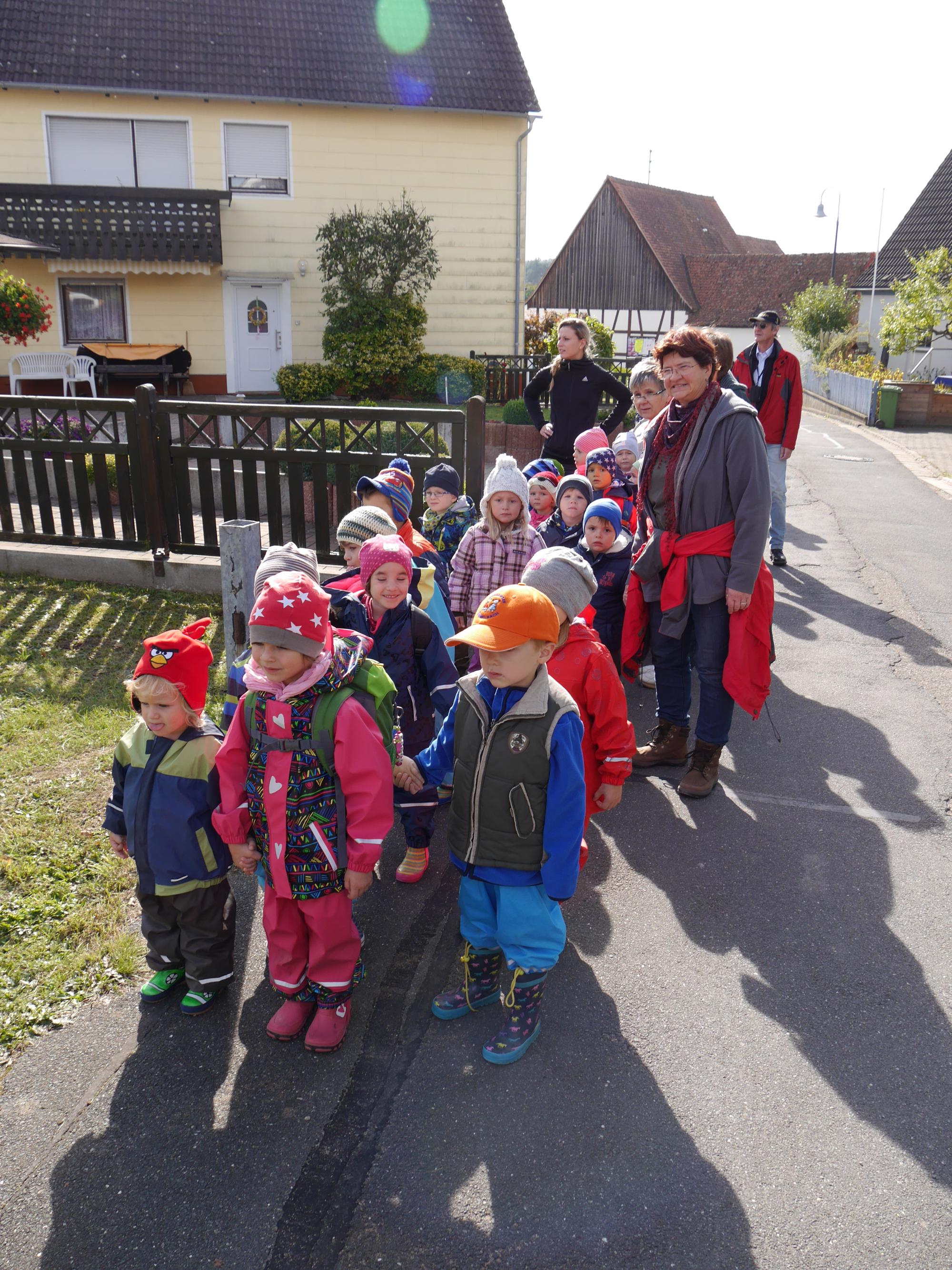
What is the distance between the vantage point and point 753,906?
148 inches

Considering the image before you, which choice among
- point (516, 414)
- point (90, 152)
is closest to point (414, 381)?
point (516, 414)

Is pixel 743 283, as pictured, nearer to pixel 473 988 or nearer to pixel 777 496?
pixel 777 496

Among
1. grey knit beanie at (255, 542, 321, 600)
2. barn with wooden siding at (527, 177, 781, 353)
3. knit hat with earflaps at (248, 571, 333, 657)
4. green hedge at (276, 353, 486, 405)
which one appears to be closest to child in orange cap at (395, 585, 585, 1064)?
knit hat with earflaps at (248, 571, 333, 657)

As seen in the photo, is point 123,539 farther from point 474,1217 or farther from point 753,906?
point 474,1217

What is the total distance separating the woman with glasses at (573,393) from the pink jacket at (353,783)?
430 cm

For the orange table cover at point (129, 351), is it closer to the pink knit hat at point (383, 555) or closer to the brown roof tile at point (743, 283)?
the pink knit hat at point (383, 555)

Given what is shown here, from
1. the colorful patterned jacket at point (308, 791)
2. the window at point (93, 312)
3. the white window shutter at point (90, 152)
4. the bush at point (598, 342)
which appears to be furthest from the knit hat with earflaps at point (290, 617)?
the white window shutter at point (90, 152)

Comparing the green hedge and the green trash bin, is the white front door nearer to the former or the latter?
the green hedge

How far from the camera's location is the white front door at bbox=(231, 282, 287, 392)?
18547mm

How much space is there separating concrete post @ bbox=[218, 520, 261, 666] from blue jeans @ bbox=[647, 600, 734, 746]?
209 centimetres

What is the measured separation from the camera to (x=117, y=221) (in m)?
16.9

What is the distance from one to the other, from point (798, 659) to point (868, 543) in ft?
13.3

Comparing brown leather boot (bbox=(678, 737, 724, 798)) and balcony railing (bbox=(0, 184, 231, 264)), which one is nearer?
brown leather boot (bbox=(678, 737, 724, 798))

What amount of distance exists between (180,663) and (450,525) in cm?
271
